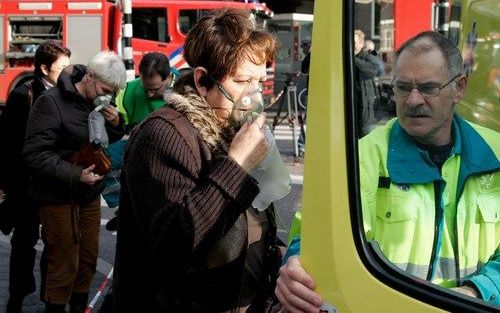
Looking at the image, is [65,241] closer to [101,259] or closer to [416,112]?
[101,259]

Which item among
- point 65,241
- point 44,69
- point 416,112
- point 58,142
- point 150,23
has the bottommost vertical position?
point 65,241

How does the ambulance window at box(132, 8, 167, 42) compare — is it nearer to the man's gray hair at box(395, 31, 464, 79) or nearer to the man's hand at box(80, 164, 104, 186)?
the man's hand at box(80, 164, 104, 186)

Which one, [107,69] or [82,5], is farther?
[82,5]

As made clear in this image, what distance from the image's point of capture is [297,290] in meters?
1.69

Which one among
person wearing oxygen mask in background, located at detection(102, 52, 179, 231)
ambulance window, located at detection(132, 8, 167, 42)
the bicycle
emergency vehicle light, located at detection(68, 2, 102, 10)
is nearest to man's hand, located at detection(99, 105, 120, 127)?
person wearing oxygen mask in background, located at detection(102, 52, 179, 231)

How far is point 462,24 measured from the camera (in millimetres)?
1766

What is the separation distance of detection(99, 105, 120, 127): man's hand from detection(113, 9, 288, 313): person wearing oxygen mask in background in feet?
7.65

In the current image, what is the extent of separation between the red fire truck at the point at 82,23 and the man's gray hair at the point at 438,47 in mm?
17716

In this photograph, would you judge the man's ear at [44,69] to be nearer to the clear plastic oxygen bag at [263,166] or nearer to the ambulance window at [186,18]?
the clear plastic oxygen bag at [263,166]

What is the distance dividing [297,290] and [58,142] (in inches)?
113

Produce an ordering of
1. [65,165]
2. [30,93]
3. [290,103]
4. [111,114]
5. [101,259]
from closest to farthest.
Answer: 1. [65,165]
2. [111,114]
3. [30,93]
4. [101,259]
5. [290,103]

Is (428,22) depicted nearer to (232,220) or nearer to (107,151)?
(232,220)

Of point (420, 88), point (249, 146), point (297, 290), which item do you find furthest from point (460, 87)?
point (249, 146)

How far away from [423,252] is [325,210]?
206 mm
